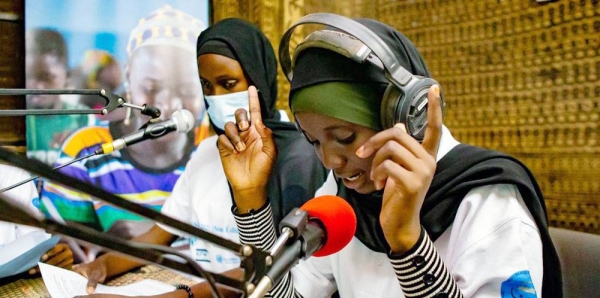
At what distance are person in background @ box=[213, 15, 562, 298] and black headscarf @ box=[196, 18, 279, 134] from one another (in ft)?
1.43

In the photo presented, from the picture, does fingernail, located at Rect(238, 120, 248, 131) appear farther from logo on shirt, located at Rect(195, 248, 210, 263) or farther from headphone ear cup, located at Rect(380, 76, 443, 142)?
logo on shirt, located at Rect(195, 248, 210, 263)

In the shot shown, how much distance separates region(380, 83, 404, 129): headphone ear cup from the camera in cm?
80

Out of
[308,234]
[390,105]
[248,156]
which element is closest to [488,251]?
[390,105]

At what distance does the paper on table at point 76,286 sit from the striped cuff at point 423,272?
670 mm

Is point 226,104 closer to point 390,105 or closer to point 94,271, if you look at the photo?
point 94,271

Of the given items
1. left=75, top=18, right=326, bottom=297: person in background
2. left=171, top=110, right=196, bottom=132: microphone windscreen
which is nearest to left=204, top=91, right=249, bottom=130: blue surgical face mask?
left=75, top=18, right=326, bottom=297: person in background

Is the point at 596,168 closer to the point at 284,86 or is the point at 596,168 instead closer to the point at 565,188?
the point at 565,188

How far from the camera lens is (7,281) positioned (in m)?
1.19

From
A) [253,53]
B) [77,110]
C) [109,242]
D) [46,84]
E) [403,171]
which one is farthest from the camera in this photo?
[46,84]

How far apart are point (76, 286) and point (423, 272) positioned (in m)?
0.83

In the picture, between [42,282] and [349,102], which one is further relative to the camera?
[42,282]

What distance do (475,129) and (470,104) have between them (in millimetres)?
95

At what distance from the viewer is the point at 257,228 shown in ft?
3.53

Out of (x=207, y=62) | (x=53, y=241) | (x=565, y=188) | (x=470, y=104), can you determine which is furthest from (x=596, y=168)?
(x=53, y=241)
